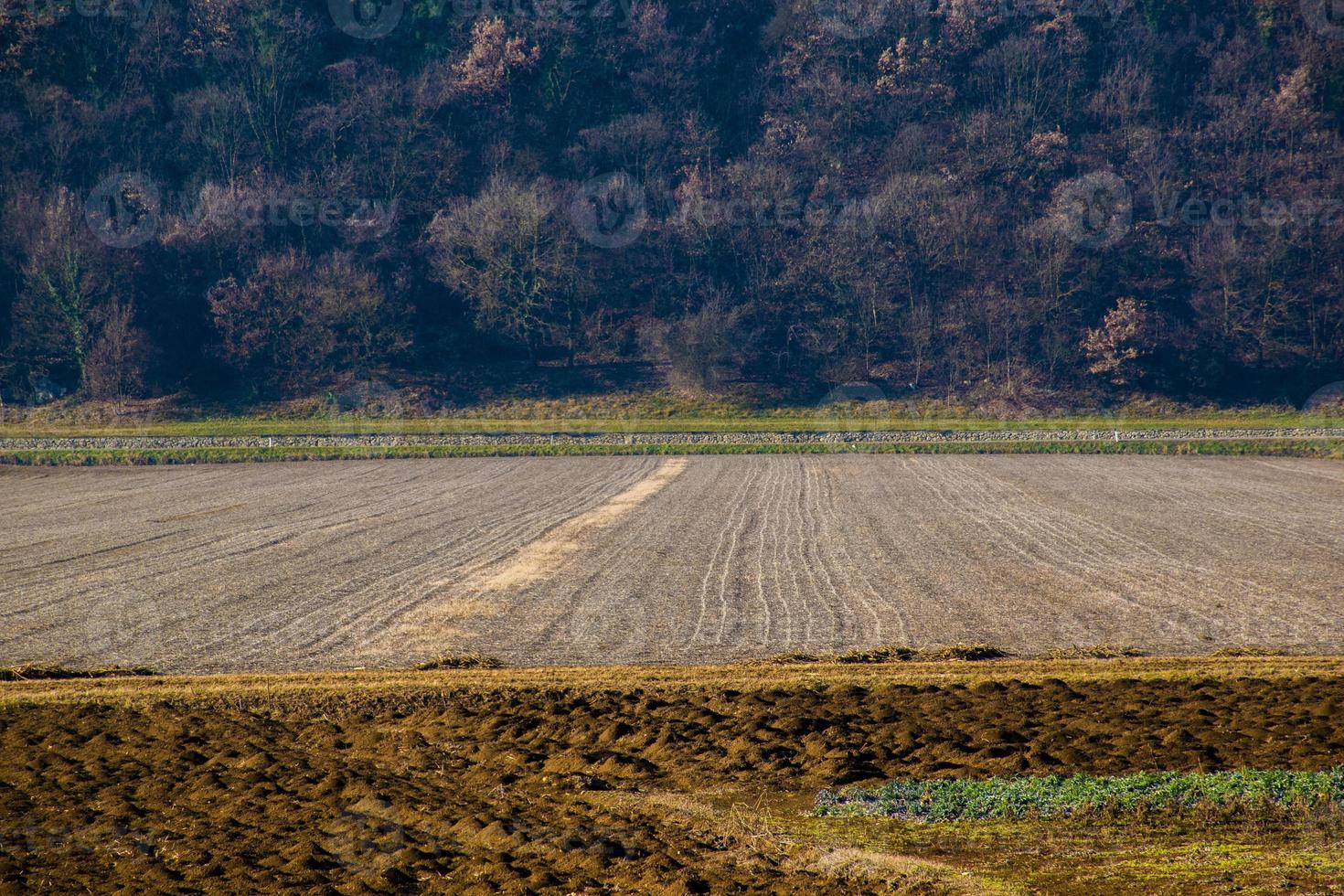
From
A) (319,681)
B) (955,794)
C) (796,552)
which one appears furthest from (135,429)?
(955,794)

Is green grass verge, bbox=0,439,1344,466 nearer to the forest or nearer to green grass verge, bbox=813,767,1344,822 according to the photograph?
the forest

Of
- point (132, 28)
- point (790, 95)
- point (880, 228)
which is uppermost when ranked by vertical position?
point (132, 28)

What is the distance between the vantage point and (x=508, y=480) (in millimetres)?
45688

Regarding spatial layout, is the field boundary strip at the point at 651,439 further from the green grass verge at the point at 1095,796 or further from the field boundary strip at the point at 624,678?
the green grass verge at the point at 1095,796

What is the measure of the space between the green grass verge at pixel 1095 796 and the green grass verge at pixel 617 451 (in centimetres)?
4462

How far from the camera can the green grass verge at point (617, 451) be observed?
54375 mm

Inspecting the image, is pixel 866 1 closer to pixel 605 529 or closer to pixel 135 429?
pixel 135 429

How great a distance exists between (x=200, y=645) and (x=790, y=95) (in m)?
80.7

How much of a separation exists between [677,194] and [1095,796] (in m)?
77.7

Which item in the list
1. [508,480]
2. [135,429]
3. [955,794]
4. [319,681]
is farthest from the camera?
[135,429]

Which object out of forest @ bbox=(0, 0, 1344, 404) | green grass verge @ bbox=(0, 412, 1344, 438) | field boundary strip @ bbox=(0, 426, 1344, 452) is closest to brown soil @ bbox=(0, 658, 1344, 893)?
field boundary strip @ bbox=(0, 426, 1344, 452)

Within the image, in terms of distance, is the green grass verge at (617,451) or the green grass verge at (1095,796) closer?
the green grass verge at (1095,796)

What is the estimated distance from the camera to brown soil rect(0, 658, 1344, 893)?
10.3 m

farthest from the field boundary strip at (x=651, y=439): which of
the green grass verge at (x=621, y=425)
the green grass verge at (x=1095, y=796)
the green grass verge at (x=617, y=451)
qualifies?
A: the green grass verge at (x=1095, y=796)
